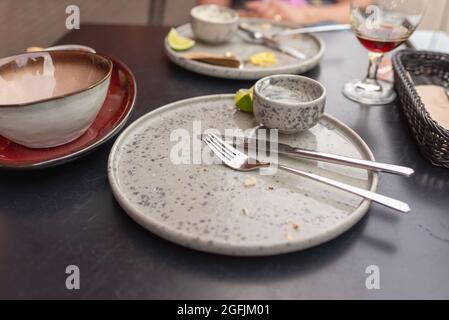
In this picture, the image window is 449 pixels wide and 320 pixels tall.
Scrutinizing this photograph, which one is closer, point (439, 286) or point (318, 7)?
point (439, 286)

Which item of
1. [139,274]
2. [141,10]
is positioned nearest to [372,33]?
[139,274]

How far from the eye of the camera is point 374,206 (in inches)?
24.1

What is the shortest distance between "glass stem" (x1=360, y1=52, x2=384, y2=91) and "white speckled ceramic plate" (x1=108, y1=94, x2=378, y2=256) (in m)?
0.24

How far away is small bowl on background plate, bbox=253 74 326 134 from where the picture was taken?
2.29ft

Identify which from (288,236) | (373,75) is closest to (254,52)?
(373,75)

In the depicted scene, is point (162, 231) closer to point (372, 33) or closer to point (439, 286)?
point (439, 286)

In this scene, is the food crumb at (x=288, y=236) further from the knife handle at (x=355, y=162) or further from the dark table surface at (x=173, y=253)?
the knife handle at (x=355, y=162)

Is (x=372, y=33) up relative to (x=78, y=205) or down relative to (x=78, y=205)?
up

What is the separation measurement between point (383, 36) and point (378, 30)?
1.1 inches

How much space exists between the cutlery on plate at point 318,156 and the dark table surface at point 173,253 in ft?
0.12

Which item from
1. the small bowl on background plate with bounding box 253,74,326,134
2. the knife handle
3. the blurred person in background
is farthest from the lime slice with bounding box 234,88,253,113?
the blurred person in background

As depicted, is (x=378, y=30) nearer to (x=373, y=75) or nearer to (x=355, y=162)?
(x=373, y=75)

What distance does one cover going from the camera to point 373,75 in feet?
3.11
